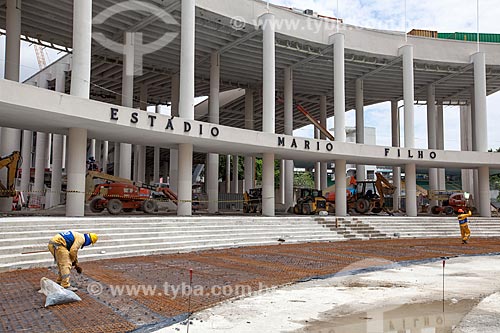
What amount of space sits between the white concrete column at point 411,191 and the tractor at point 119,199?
1901 cm

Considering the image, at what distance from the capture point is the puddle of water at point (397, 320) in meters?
6.86

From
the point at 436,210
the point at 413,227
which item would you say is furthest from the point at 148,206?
the point at 436,210

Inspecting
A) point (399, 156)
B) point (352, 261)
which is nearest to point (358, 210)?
point (399, 156)

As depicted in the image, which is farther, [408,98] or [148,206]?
[408,98]

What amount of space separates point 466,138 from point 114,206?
135 feet

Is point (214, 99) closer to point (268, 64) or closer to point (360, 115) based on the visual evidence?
point (268, 64)

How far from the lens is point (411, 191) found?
33.3 m

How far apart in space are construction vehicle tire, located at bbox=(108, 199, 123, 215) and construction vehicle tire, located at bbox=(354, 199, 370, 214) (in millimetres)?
17753

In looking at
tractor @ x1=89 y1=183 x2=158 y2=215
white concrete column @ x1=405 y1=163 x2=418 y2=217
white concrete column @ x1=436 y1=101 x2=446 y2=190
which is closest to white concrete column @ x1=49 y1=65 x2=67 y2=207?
tractor @ x1=89 y1=183 x2=158 y2=215

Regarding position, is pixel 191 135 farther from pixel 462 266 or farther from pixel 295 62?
pixel 295 62

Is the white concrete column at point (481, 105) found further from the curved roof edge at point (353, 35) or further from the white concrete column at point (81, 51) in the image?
the white concrete column at point (81, 51)

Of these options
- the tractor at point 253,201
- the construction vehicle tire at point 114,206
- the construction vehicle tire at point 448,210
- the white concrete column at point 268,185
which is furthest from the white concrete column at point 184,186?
the construction vehicle tire at point 448,210

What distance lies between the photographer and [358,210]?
33531 millimetres

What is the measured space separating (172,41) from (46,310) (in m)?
25.2
